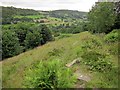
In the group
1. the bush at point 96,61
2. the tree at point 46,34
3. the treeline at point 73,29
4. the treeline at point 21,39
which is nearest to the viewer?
the bush at point 96,61

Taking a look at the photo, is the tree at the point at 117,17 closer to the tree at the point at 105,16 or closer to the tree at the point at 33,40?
the tree at the point at 105,16

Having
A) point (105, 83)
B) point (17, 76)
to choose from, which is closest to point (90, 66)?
point (105, 83)

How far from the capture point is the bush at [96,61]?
1230 cm

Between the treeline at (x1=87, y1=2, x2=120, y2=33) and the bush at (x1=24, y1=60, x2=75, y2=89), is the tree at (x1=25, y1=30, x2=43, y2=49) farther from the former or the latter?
the bush at (x1=24, y1=60, x2=75, y2=89)

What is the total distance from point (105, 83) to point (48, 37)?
3621cm

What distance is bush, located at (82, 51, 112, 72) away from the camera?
40.4ft

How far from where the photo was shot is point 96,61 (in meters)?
12.8

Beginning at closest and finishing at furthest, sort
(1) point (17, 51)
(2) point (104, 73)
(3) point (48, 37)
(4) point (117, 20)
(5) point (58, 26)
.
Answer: (2) point (104, 73) < (4) point (117, 20) < (1) point (17, 51) < (3) point (48, 37) < (5) point (58, 26)

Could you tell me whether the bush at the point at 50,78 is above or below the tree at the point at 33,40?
above

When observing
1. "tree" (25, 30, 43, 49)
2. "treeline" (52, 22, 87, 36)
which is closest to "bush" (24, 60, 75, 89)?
"tree" (25, 30, 43, 49)

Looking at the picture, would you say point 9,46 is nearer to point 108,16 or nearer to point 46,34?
point 46,34

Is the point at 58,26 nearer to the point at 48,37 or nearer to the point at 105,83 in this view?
the point at 48,37

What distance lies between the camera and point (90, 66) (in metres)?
12.6

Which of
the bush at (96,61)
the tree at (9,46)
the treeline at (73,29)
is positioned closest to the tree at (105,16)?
the bush at (96,61)
